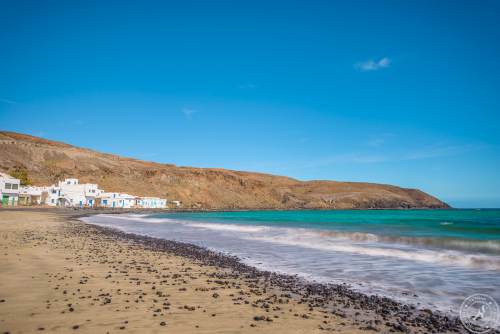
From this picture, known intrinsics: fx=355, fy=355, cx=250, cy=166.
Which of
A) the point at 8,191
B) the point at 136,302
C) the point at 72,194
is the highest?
the point at 8,191

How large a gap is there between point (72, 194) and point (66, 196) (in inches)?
86.4

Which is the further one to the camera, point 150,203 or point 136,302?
point 150,203

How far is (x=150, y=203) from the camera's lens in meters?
111

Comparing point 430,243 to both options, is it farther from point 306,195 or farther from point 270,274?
point 306,195

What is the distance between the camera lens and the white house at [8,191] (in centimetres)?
6662

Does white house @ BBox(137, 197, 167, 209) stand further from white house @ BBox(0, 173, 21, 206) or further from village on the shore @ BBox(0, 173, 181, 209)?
white house @ BBox(0, 173, 21, 206)

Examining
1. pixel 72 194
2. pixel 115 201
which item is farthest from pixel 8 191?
pixel 115 201

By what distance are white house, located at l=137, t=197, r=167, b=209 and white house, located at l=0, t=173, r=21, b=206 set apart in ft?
128

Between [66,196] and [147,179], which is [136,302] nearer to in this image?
[66,196]

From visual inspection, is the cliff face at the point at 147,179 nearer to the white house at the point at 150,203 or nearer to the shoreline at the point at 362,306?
the white house at the point at 150,203

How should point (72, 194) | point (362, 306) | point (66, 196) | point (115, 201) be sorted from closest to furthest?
point (362, 306) < point (66, 196) < point (72, 194) < point (115, 201)

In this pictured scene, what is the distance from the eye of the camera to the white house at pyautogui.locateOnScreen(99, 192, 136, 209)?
→ 325 feet

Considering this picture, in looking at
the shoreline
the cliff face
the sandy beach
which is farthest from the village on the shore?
the shoreline

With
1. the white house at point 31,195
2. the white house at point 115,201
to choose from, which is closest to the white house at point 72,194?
the white house at point 31,195
